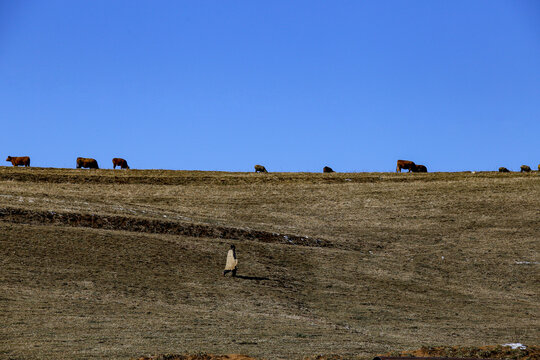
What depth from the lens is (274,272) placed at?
33812 millimetres

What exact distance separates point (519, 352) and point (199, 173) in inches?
2298

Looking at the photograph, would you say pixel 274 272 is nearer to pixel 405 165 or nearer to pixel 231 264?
pixel 231 264

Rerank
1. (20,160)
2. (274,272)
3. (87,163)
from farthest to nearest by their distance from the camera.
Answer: (20,160), (87,163), (274,272)

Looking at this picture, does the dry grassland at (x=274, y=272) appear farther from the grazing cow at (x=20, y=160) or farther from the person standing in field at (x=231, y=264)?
the grazing cow at (x=20, y=160)

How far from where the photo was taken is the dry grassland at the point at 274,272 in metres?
20.5

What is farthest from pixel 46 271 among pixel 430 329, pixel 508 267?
pixel 508 267

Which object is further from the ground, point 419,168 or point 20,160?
point 419,168

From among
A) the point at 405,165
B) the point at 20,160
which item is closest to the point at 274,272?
the point at 405,165

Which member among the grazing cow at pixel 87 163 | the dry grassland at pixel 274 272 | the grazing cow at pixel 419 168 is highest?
the grazing cow at pixel 419 168

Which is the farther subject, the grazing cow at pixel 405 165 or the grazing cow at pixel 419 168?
the grazing cow at pixel 419 168

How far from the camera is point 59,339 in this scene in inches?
730

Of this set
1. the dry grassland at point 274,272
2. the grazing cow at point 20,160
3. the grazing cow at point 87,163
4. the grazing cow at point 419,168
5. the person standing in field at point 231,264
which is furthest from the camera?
the grazing cow at point 20,160

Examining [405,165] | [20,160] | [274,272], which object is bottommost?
[274,272]

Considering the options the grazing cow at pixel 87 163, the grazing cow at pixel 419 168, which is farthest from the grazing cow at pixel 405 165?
the grazing cow at pixel 87 163
